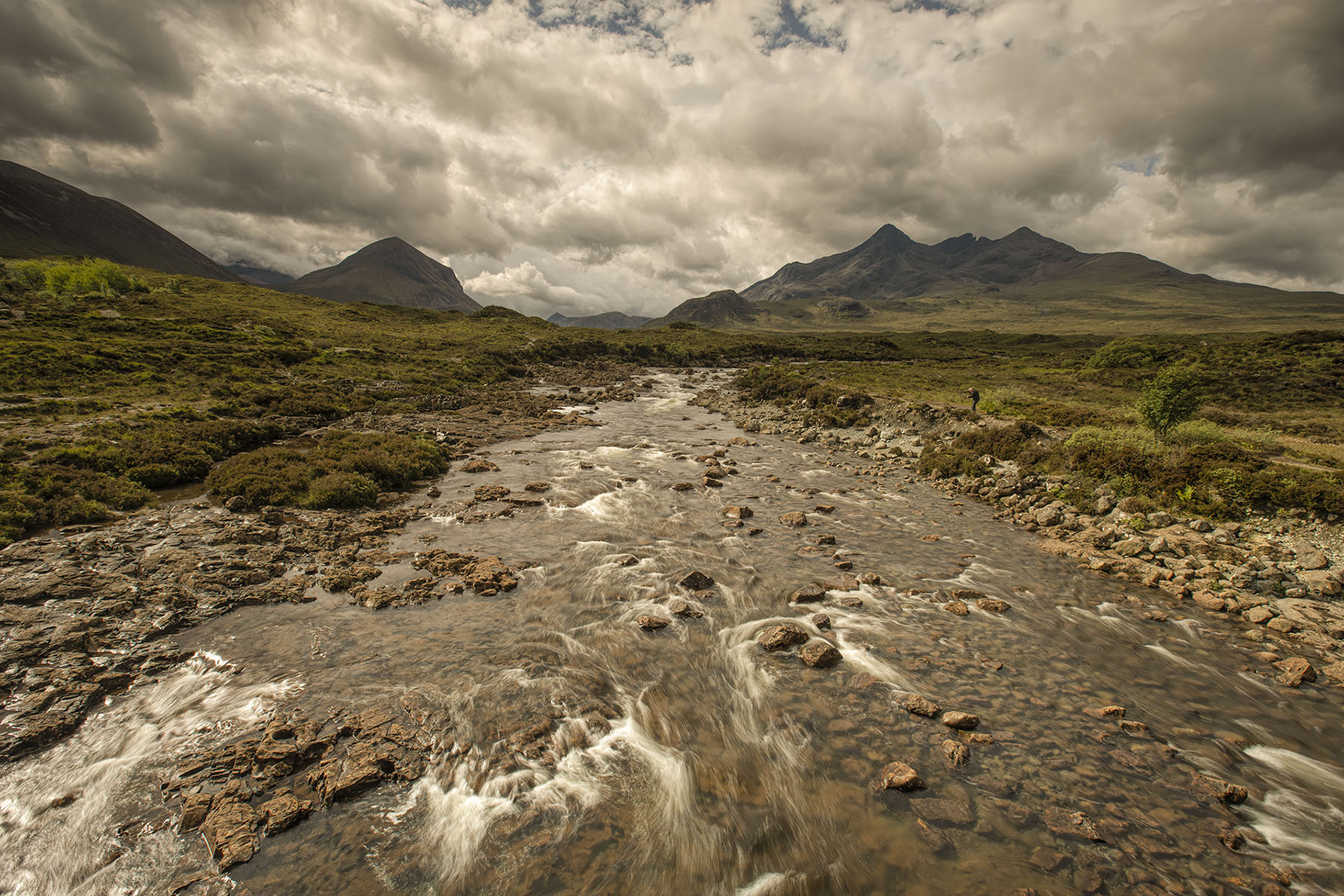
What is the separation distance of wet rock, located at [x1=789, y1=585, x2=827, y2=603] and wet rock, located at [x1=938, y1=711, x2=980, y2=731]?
4327 mm

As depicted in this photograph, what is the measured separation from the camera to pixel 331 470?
760 inches

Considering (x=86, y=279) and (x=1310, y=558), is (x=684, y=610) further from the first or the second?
(x=86, y=279)

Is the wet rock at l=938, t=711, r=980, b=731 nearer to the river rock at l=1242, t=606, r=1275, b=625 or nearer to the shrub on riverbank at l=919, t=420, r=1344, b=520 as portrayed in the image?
the river rock at l=1242, t=606, r=1275, b=625

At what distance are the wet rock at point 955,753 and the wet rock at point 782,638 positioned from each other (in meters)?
3.34

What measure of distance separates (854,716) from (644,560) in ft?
24.2

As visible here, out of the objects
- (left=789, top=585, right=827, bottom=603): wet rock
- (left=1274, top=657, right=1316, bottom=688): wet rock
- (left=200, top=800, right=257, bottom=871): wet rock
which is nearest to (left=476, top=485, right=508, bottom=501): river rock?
(left=789, top=585, right=827, bottom=603): wet rock

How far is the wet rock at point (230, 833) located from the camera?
623cm

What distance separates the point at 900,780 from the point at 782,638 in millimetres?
3692

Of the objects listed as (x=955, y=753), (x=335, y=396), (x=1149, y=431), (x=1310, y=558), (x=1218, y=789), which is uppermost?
(x=335, y=396)

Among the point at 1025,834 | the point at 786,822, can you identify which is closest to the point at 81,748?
the point at 786,822

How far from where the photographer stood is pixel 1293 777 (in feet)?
26.1

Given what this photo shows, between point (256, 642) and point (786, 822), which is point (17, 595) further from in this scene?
point (786, 822)

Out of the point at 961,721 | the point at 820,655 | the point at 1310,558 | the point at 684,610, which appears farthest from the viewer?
the point at 1310,558

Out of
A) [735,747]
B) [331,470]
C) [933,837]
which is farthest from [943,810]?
[331,470]
